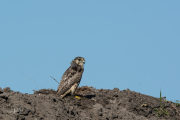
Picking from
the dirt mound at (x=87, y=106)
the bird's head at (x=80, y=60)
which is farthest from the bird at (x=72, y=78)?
the dirt mound at (x=87, y=106)

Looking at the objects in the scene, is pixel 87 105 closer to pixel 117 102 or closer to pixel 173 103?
pixel 117 102

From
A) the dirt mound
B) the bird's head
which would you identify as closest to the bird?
the bird's head

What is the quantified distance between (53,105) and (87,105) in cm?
189

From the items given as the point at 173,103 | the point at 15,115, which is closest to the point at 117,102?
the point at 173,103

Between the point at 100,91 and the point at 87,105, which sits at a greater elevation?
the point at 100,91

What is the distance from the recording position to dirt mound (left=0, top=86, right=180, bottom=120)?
10.3 metres

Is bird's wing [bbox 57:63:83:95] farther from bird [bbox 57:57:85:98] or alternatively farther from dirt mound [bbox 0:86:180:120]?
→ dirt mound [bbox 0:86:180:120]

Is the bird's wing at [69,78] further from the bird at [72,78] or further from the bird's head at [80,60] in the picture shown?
the bird's head at [80,60]

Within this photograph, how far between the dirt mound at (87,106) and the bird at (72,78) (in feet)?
1.09

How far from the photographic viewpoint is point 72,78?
42.2 feet

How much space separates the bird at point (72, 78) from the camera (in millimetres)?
12617

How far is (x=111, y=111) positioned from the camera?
39.7 feet

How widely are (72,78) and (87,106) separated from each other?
1.57 metres

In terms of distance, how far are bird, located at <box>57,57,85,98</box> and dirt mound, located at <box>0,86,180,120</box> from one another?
0.33m
